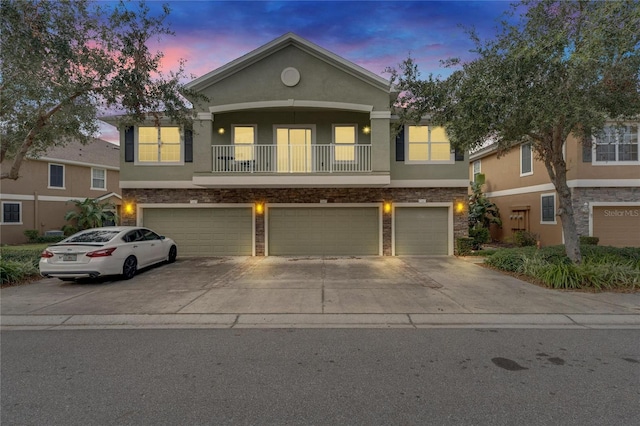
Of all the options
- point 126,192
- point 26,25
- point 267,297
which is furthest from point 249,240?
point 26,25

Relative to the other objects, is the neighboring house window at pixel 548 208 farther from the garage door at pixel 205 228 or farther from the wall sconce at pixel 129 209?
the wall sconce at pixel 129 209

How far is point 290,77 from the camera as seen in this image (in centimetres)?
1334

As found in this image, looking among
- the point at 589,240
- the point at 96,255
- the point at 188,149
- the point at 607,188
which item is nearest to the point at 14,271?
the point at 96,255

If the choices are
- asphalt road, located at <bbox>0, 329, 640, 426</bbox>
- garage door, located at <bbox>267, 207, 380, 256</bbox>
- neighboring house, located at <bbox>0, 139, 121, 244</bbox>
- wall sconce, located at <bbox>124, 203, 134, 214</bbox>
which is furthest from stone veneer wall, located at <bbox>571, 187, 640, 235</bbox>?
neighboring house, located at <bbox>0, 139, 121, 244</bbox>

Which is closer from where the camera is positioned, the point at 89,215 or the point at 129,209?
the point at 129,209

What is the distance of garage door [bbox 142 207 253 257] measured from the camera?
14.5m

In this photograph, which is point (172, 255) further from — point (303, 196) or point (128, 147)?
point (303, 196)

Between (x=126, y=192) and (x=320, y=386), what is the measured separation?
14129 mm

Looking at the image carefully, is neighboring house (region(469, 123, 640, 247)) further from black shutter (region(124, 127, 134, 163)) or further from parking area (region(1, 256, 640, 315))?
black shutter (region(124, 127, 134, 163))

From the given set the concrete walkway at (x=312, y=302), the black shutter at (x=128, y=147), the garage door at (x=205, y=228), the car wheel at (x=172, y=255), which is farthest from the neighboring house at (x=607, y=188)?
the black shutter at (x=128, y=147)

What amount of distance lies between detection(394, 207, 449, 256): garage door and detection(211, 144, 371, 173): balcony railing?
2.82m

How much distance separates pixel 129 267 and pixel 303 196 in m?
7.21

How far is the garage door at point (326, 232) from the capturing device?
14.4 metres

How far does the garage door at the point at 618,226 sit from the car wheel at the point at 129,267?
18061 mm
